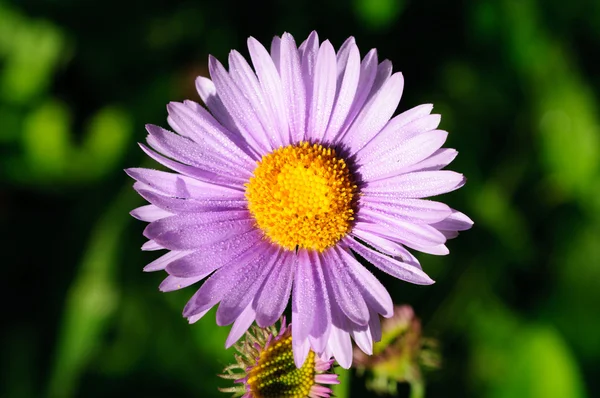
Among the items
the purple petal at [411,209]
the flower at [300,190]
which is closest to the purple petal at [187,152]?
the flower at [300,190]

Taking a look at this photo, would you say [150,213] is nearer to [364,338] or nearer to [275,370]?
[275,370]

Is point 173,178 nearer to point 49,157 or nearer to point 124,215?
point 124,215

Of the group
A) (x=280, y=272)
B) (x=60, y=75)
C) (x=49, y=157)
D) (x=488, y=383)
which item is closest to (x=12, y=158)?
(x=49, y=157)

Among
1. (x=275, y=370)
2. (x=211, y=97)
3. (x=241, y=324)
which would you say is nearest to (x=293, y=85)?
(x=211, y=97)

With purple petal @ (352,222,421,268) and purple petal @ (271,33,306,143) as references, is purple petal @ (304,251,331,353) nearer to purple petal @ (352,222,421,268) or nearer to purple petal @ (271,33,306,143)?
purple petal @ (352,222,421,268)

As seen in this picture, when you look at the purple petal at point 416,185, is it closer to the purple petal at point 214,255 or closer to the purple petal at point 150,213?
the purple petal at point 214,255
